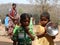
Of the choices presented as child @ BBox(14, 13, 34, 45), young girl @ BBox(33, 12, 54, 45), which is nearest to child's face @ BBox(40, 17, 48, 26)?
young girl @ BBox(33, 12, 54, 45)

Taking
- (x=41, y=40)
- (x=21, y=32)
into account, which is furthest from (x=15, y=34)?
(x=41, y=40)

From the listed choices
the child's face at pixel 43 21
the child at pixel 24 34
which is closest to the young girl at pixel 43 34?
the child's face at pixel 43 21

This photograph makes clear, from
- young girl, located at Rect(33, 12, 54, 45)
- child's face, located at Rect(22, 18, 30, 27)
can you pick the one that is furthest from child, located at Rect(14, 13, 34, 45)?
young girl, located at Rect(33, 12, 54, 45)

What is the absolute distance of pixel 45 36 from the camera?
18.3ft

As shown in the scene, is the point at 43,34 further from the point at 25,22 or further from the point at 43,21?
the point at 25,22

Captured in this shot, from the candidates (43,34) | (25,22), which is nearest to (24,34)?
(25,22)

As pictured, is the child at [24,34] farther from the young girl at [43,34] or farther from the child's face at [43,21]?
the child's face at [43,21]

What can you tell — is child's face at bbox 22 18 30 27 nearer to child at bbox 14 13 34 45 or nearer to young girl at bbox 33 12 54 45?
child at bbox 14 13 34 45

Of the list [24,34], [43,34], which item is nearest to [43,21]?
[43,34]

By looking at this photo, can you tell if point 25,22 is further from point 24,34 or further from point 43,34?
point 43,34

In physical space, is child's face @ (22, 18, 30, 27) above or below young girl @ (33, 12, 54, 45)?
above

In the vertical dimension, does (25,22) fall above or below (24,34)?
above

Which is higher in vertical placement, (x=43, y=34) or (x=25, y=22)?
(x=25, y=22)

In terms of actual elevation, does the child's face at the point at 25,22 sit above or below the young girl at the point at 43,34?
above
